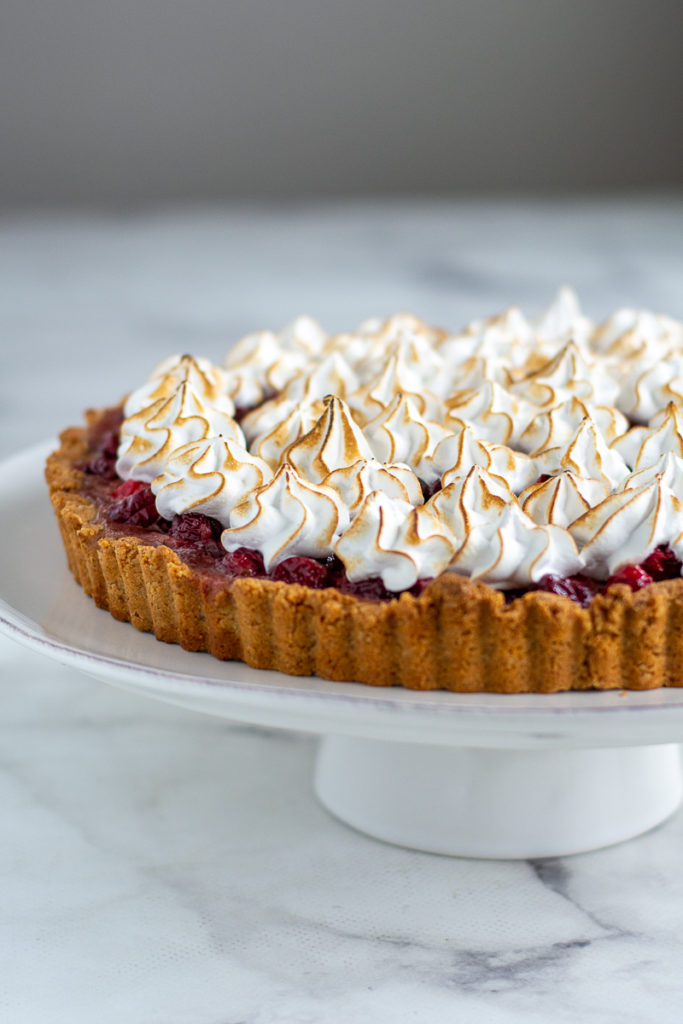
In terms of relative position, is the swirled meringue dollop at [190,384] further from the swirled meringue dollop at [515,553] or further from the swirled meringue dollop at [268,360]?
the swirled meringue dollop at [515,553]

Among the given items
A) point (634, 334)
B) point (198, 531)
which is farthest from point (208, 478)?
point (634, 334)

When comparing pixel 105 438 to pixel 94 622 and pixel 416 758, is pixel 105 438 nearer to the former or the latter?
pixel 94 622

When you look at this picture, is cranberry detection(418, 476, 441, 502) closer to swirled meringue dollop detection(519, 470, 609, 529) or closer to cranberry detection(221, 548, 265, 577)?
swirled meringue dollop detection(519, 470, 609, 529)

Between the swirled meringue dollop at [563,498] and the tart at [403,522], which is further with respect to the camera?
the swirled meringue dollop at [563,498]

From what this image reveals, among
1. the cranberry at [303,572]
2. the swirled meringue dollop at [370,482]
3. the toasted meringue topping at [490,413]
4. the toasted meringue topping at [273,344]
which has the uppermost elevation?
the toasted meringue topping at [273,344]

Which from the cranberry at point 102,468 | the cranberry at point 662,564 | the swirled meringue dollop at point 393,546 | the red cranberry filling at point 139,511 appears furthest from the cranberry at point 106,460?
the cranberry at point 662,564
